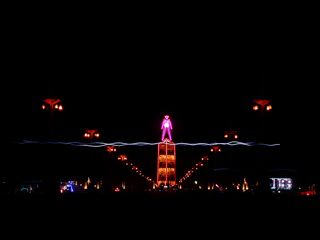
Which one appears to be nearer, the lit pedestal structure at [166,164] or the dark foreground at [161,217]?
the dark foreground at [161,217]

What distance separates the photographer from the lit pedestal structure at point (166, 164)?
113688 mm

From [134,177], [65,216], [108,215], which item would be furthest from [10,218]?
[134,177]

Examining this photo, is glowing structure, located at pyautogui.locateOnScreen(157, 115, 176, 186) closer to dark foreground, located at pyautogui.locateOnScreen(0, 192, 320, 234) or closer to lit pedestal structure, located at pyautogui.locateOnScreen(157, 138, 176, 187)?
lit pedestal structure, located at pyautogui.locateOnScreen(157, 138, 176, 187)

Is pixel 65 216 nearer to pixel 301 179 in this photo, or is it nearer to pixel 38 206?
pixel 38 206

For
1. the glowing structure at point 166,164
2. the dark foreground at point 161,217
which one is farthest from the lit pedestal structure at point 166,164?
the dark foreground at point 161,217

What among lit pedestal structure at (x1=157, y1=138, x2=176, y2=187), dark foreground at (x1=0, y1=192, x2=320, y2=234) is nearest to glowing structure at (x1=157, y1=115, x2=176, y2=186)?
lit pedestal structure at (x1=157, y1=138, x2=176, y2=187)

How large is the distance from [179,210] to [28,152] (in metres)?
40.0

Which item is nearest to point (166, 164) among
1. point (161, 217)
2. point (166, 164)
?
point (166, 164)

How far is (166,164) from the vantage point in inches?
4503

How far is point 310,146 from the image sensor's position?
5344 centimetres

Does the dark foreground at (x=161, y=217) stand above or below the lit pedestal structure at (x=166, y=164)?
below

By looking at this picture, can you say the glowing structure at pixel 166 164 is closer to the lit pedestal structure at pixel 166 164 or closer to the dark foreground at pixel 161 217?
the lit pedestal structure at pixel 166 164

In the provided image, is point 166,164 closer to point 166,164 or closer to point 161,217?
point 166,164

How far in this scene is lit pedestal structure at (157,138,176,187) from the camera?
11369cm
